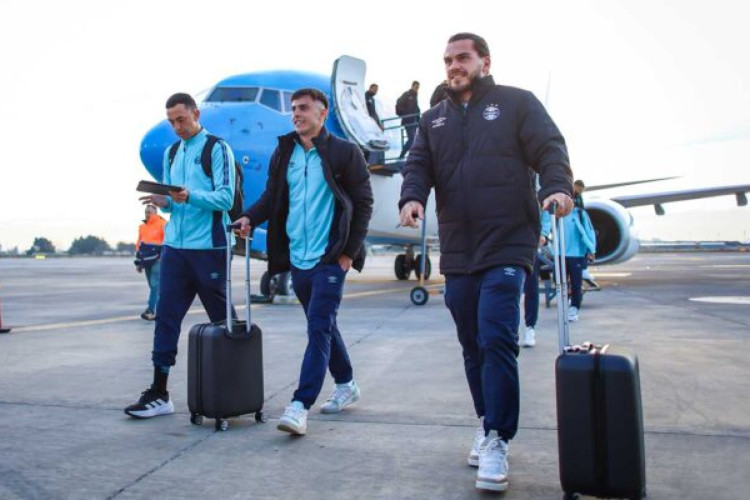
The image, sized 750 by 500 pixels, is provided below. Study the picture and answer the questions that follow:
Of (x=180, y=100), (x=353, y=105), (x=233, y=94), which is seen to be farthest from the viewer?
(x=353, y=105)

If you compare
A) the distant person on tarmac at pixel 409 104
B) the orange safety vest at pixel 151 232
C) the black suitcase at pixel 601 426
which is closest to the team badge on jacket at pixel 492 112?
the black suitcase at pixel 601 426

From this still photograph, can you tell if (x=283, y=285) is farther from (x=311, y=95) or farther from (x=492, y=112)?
(x=492, y=112)

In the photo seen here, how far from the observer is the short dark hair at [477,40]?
3.10m

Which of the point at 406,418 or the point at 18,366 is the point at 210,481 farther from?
the point at 18,366

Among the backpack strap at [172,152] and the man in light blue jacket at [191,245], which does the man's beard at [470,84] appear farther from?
the backpack strap at [172,152]

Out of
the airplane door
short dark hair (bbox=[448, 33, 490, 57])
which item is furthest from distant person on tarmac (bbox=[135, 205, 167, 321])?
short dark hair (bbox=[448, 33, 490, 57])

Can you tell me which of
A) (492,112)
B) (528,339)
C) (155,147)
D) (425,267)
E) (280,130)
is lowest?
(528,339)

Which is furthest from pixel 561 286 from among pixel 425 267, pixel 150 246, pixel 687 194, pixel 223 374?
pixel 687 194

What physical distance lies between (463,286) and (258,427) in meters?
1.31

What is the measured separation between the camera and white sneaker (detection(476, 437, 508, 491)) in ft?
8.39

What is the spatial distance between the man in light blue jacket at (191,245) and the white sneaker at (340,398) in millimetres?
762

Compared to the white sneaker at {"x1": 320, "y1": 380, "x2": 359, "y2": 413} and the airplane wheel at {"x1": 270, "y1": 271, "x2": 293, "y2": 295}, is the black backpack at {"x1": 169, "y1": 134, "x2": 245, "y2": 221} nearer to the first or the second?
the white sneaker at {"x1": 320, "y1": 380, "x2": 359, "y2": 413}

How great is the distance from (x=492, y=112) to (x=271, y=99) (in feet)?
27.8

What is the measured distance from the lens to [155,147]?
966 cm
